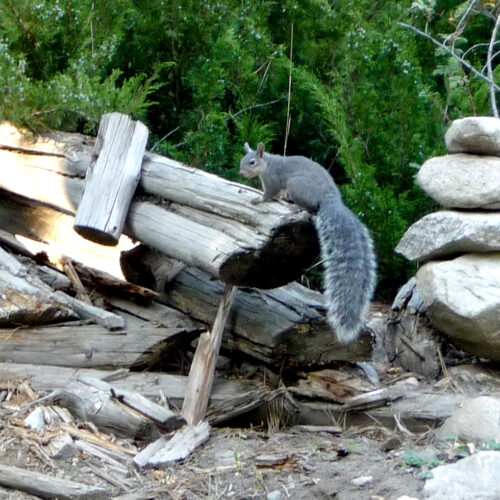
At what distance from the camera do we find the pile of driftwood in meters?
4.20

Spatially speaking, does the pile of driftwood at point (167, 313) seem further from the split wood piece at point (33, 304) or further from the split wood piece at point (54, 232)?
the split wood piece at point (54, 232)

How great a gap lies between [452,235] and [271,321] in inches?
50.8

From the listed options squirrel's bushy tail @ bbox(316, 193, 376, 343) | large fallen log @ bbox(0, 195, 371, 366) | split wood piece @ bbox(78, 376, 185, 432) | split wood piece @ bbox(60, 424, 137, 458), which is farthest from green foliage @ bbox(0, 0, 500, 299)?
split wood piece @ bbox(60, 424, 137, 458)

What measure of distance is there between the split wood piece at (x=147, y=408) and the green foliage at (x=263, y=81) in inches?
84.9

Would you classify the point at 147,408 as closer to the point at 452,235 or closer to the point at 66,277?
the point at 66,277

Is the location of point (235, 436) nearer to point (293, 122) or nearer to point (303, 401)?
point (303, 401)

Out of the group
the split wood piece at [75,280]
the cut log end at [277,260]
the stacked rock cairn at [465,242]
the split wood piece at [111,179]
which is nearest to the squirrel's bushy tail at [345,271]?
the cut log end at [277,260]

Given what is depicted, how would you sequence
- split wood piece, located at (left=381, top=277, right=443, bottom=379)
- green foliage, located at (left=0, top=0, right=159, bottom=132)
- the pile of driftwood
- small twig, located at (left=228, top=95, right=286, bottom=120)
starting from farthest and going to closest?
small twig, located at (left=228, top=95, right=286, bottom=120), green foliage, located at (left=0, top=0, right=159, bottom=132), split wood piece, located at (left=381, top=277, right=443, bottom=379), the pile of driftwood

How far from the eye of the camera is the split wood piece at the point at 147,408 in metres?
4.17

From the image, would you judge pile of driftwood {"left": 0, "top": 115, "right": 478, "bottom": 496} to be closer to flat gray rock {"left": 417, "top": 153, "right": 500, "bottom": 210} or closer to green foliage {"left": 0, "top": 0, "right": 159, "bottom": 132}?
green foliage {"left": 0, "top": 0, "right": 159, "bottom": 132}

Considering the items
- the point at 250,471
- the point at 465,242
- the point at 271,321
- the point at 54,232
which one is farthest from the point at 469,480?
the point at 54,232

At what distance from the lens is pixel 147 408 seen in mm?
4219

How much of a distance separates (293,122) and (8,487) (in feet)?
16.0

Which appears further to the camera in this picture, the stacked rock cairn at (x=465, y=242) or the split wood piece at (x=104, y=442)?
the stacked rock cairn at (x=465, y=242)
